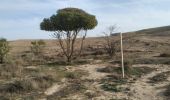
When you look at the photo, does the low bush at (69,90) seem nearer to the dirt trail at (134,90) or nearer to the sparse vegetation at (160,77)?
the dirt trail at (134,90)

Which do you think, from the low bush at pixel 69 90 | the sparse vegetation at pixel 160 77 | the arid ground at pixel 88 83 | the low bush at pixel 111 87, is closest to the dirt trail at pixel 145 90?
the arid ground at pixel 88 83

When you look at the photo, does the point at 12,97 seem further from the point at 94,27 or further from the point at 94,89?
the point at 94,27

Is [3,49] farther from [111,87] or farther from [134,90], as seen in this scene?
[134,90]

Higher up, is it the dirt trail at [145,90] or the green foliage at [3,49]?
the green foliage at [3,49]

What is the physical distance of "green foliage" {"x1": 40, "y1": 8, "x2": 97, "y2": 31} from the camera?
2669 cm

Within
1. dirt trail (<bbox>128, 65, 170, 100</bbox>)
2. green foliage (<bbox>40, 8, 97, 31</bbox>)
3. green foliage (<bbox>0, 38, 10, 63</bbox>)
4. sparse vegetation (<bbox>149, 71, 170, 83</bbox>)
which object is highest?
green foliage (<bbox>40, 8, 97, 31</bbox>)

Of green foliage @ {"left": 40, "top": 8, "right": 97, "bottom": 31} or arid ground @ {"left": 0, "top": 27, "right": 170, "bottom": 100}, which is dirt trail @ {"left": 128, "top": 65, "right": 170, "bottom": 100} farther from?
green foliage @ {"left": 40, "top": 8, "right": 97, "bottom": 31}

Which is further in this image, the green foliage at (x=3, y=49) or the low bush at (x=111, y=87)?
the green foliage at (x=3, y=49)

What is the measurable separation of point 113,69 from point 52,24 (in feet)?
23.1

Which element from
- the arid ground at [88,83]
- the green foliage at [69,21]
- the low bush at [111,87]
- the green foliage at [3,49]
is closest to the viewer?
the arid ground at [88,83]

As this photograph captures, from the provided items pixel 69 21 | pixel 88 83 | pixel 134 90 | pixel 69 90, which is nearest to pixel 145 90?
pixel 134 90

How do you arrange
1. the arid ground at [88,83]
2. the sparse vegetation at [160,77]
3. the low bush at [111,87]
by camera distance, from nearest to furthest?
1. the arid ground at [88,83]
2. the low bush at [111,87]
3. the sparse vegetation at [160,77]

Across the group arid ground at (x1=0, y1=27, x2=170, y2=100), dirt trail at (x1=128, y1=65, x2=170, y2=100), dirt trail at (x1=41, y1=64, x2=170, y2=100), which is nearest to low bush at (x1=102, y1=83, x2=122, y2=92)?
arid ground at (x1=0, y1=27, x2=170, y2=100)

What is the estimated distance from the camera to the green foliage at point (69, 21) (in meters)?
26.7
